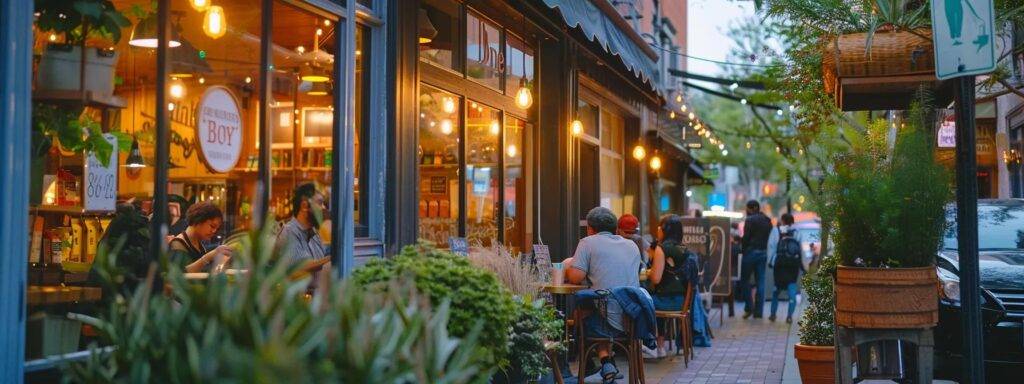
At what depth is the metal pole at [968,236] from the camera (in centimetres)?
589

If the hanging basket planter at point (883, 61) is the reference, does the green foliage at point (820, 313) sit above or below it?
below

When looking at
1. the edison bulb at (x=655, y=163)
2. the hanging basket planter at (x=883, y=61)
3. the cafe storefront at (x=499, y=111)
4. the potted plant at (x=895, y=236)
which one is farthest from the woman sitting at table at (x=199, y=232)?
the edison bulb at (x=655, y=163)

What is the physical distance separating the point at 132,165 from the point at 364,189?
1.96 m

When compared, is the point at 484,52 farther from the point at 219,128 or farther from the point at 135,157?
the point at 135,157

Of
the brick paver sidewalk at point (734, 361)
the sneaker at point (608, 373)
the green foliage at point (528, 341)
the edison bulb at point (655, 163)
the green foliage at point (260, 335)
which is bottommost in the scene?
the brick paver sidewalk at point (734, 361)

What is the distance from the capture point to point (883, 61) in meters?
7.09

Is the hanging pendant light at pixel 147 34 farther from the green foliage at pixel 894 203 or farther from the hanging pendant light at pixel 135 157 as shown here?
the green foliage at pixel 894 203

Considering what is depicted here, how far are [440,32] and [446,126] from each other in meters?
1.38

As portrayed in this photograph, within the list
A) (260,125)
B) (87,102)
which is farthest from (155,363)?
(260,125)

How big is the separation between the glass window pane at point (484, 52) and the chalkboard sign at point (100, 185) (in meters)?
4.27

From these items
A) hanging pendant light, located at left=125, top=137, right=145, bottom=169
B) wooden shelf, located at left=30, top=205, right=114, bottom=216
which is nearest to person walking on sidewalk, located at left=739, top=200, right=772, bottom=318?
wooden shelf, located at left=30, top=205, right=114, bottom=216

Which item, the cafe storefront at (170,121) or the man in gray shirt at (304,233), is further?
the man in gray shirt at (304,233)

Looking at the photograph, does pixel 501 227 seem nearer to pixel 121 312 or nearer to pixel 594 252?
pixel 594 252

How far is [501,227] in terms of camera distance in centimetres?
1224
